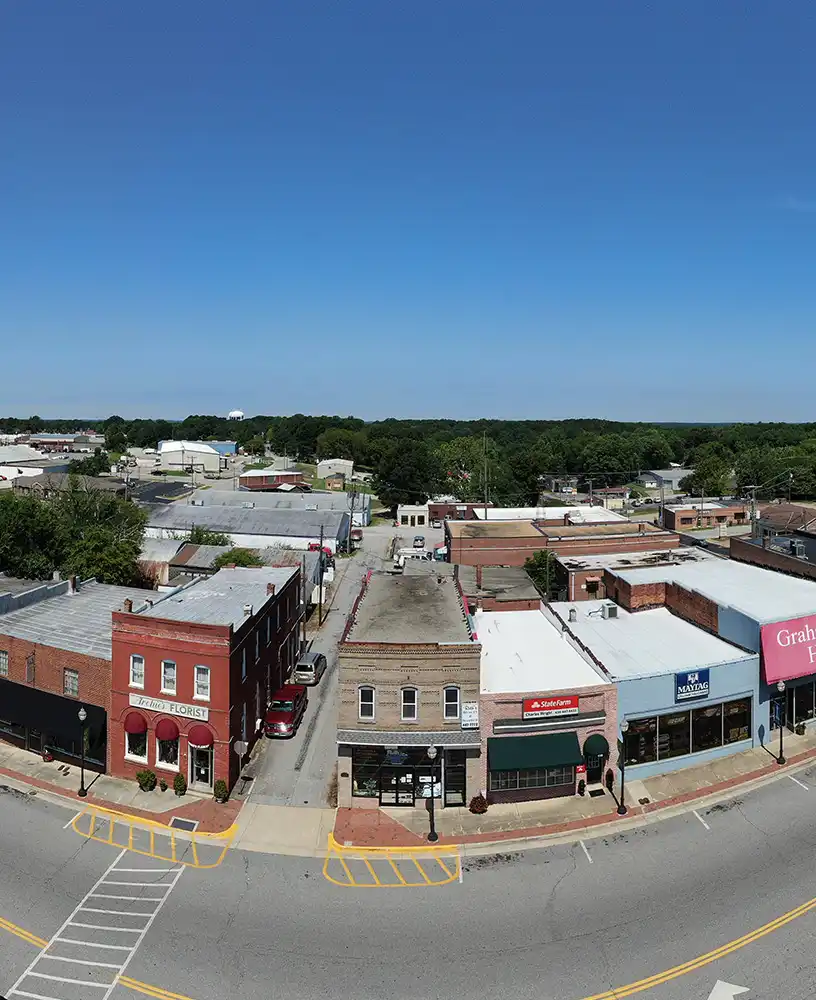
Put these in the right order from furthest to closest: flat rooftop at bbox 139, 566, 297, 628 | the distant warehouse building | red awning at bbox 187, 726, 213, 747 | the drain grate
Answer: the distant warehouse building, flat rooftop at bbox 139, 566, 297, 628, red awning at bbox 187, 726, 213, 747, the drain grate

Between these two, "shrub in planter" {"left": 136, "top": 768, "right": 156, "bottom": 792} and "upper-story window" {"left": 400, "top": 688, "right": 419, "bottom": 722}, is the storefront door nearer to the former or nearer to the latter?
"shrub in planter" {"left": 136, "top": 768, "right": 156, "bottom": 792}

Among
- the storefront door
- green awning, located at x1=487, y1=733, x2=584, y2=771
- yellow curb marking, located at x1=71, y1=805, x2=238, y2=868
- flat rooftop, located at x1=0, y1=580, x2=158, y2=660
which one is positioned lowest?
yellow curb marking, located at x1=71, y1=805, x2=238, y2=868

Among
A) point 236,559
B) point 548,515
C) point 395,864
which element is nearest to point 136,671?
point 395,864

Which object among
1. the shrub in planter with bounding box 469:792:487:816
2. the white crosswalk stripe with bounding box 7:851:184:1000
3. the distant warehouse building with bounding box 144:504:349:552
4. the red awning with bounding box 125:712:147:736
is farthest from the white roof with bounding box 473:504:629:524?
the white crosswalk stripe with bounding box 7:851:184:1000

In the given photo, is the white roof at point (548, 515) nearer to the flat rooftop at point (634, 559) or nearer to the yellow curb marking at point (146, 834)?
the flat rooftop at point (634, 559)

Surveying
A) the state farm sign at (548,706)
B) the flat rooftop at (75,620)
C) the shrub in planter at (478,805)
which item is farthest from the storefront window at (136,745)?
the state farm sign at (548,706)
